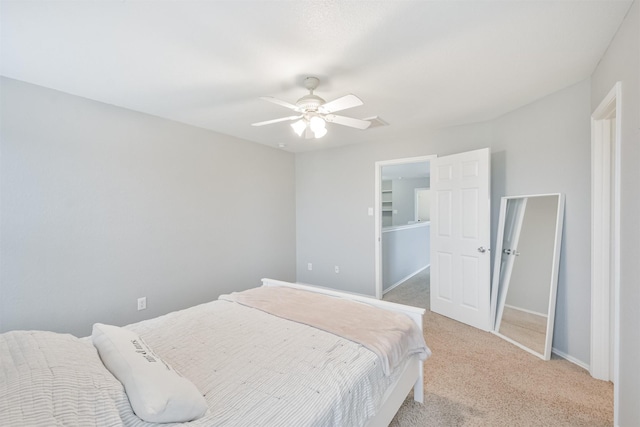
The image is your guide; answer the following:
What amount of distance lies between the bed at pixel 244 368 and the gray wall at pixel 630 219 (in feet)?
3.27

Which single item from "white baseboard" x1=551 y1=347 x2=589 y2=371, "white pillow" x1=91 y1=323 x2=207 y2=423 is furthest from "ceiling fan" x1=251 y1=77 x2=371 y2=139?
"white baseboard" x1=551 y1=347 x2=589 y2=371

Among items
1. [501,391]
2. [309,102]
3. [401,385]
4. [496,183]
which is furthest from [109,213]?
[496,183]

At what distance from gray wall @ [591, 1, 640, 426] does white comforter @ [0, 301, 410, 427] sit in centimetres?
117

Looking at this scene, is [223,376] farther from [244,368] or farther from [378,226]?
[378,226]

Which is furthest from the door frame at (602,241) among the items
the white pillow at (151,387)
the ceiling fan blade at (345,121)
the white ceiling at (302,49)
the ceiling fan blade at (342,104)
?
the white pillow at (151,387)

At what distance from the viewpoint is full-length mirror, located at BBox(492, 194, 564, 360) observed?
241cm

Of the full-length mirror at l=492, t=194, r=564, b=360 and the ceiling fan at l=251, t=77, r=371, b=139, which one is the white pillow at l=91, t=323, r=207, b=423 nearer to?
the ceiling fan at l=251, t=77, r=371, b=139

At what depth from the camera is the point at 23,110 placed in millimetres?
2098

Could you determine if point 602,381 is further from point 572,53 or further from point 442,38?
point 442,38

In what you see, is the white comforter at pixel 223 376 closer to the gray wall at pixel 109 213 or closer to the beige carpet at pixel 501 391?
the beige carpet at pixel 501 391

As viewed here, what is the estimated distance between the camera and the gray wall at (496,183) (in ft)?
7.32

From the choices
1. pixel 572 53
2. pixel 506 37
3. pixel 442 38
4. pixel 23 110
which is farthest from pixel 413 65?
pixel 23 110

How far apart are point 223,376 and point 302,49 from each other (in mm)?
1807

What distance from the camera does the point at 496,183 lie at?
3.09 metres
